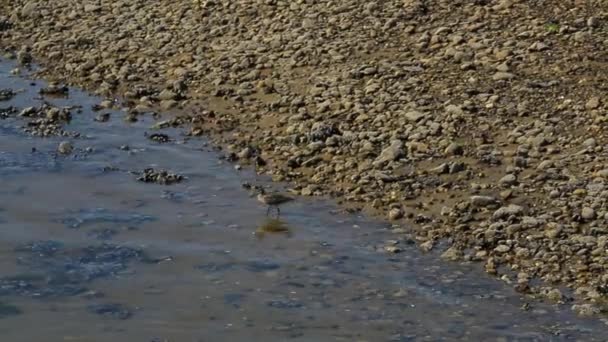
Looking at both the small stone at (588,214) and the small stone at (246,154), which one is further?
the small stone at (246,154)

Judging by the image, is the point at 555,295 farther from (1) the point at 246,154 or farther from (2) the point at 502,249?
(1) the point at 246,154

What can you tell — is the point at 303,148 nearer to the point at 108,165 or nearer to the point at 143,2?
the point at 108,165

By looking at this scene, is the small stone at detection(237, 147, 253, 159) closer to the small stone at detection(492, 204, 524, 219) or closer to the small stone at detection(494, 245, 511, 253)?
the small stone at detection(492, 204, 524, 219)

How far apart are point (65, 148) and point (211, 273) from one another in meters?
3.62

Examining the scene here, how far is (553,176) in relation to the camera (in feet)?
34.7

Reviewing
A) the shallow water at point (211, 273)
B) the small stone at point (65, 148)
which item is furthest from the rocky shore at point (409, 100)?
the small stone at point (65, 148)

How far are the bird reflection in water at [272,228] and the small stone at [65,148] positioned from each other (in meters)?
2.91

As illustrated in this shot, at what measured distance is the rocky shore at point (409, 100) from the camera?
32.7ft

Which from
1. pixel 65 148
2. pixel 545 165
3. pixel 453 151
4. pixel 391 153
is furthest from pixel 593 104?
pixel 65 148

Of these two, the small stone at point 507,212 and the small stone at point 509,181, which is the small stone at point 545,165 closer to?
the small stone at point 509,181

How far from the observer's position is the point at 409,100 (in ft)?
40.6

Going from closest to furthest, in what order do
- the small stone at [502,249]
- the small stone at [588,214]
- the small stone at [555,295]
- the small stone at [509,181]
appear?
the small stone at [555,295]
the small stone at [502,249]
the small stone at [588,214]
the small stone at [509,181]

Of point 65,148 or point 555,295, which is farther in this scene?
point 65,148

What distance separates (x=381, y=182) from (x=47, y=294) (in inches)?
130
